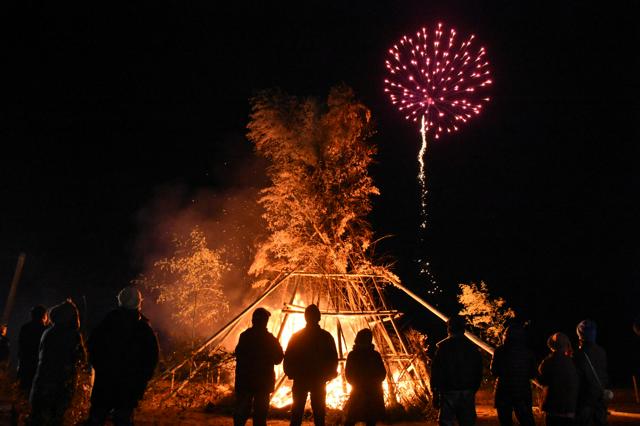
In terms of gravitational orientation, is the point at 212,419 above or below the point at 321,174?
below

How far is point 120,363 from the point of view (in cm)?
461

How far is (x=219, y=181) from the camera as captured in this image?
21547 millimetres

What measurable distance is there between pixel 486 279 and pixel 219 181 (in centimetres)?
2212

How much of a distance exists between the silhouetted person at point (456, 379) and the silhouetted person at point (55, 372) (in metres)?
4.13

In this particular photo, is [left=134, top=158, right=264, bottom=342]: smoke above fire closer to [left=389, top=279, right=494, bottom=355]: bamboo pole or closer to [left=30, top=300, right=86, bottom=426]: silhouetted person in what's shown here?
[left=389, top=279, right=494, bottom=355]: bamboo pole

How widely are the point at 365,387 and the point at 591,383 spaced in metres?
2.60

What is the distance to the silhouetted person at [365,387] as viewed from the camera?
6301 millimetres

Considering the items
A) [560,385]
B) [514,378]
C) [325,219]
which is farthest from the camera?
[325,219]

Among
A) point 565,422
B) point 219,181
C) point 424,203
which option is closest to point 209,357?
point 565,422

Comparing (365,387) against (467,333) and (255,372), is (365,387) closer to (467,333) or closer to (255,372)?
(255,372)

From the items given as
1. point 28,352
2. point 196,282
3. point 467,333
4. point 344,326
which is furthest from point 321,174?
point 196,282

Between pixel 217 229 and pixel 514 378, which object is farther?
pixel 217 229

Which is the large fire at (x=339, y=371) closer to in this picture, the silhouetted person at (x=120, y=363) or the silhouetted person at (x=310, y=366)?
the silhouetted person at (x=310, y=366)

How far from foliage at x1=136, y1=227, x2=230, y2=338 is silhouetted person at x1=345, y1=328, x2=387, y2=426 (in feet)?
42.4
